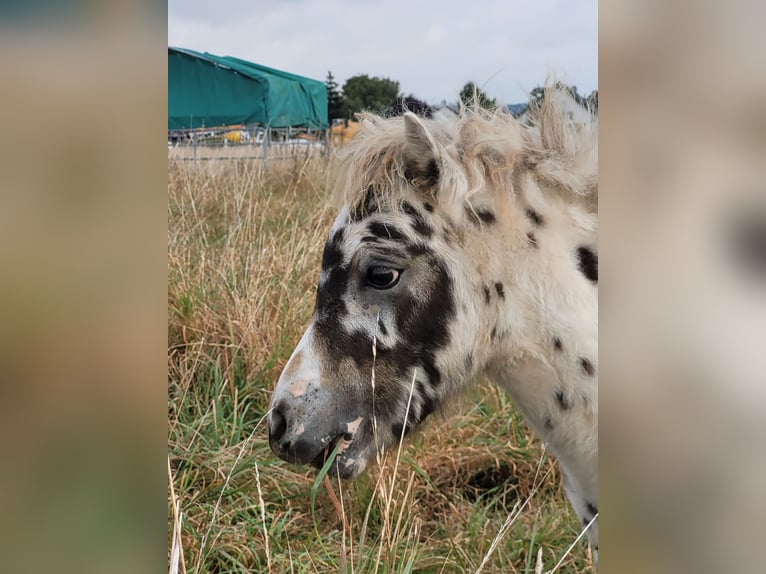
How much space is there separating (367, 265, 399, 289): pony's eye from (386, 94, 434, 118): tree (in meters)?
0.55

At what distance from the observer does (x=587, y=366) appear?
1.31 metres

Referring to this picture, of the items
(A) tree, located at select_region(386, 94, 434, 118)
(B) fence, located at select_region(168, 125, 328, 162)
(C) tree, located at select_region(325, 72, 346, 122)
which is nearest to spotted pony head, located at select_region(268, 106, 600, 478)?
(A) tree, located at select_region(386, 94, 434, 118)

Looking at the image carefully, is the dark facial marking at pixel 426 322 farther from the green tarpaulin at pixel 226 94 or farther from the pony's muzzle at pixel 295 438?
the green tarpaulin at pixel 226 94

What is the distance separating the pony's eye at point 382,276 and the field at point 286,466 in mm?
400

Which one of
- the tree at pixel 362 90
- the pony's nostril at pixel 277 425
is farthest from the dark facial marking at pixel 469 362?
the tree at pixel 362 90

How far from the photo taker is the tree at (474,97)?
1.67 meters

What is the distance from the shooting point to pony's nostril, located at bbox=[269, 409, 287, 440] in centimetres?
153

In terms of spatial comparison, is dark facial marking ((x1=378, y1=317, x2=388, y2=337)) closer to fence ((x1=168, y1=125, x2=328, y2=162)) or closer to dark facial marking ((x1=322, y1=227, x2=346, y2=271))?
dark facial marking ((x1=322, y1=227, x2=346, y2=271))
